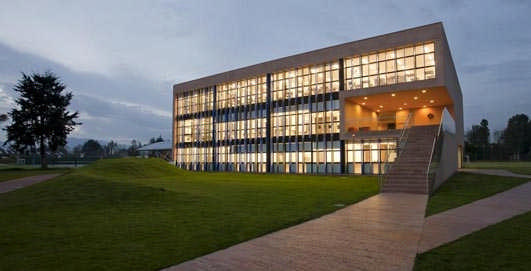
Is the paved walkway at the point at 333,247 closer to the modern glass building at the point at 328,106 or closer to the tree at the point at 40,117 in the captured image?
the modern glass building at the point at 328,106

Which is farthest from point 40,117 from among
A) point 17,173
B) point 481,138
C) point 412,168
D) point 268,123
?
point 481,138

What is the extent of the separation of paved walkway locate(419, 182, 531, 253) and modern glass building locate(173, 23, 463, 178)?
35.7ft

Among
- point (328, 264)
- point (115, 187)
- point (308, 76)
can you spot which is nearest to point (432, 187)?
point (328, 264)

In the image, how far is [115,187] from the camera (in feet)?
56.7

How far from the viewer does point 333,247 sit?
23.8 feet

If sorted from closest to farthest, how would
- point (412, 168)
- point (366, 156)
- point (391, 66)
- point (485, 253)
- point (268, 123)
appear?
point (485, 253) → point (412, 168) → point (391, 66) → point (366, 156) → point (268, 123)

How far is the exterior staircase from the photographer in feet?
58.1

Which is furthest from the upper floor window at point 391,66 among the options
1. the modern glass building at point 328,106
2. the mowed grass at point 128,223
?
the mowed grass at point 128,223

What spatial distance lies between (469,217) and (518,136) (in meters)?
124

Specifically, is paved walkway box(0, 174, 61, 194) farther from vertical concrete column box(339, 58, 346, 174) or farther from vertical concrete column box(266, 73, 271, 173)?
vertical concrete column box(339, 58, 346, 174)

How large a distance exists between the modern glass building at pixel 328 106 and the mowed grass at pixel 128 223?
16124mm

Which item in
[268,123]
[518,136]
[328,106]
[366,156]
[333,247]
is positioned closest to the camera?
[333,247]

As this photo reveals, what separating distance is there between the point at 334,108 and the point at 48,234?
3346cm

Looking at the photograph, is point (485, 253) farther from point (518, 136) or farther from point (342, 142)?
point (518, 136)
